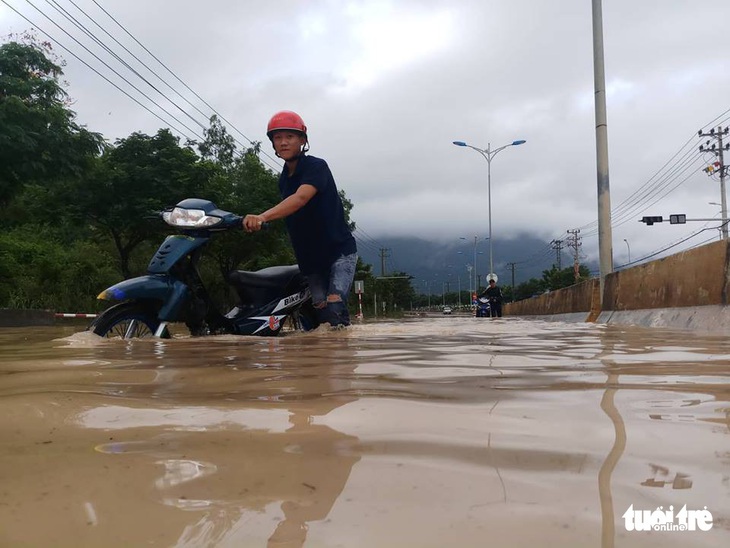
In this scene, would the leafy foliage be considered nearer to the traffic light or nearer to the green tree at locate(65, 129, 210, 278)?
the green tree at locate(65, 129, 210, 278)

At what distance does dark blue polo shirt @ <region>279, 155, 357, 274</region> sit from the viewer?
4.86 meters

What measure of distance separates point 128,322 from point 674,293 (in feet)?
18.0

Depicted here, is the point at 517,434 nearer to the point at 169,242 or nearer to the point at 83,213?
the point at 169,242

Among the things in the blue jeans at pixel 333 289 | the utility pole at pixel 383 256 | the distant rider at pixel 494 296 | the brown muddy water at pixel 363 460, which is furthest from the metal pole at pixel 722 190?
the utility pole at pixel 383 256

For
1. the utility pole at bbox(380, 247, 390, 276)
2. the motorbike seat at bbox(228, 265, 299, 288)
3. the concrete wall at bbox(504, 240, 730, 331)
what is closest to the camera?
the motorbike seat at bbox(228, 265, 299, 288)

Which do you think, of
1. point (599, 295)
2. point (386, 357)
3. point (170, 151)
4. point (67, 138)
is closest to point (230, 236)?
point (170, 151)

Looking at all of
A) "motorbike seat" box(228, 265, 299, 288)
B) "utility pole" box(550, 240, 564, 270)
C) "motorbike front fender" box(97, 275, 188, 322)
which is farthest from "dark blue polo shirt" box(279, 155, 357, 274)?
"utility pole" box(550, 240, 564, 270)

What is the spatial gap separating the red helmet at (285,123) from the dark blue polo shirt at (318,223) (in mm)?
273

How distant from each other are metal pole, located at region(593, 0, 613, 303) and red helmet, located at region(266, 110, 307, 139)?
6.15 m

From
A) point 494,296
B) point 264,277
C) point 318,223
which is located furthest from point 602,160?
point 494,296

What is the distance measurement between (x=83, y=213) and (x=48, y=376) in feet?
56.4

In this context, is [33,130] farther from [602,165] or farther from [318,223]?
[602,165]

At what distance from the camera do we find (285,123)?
470cm

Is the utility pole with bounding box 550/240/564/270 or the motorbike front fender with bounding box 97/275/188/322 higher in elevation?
the utility pole with bounding box 550/240/564/270
